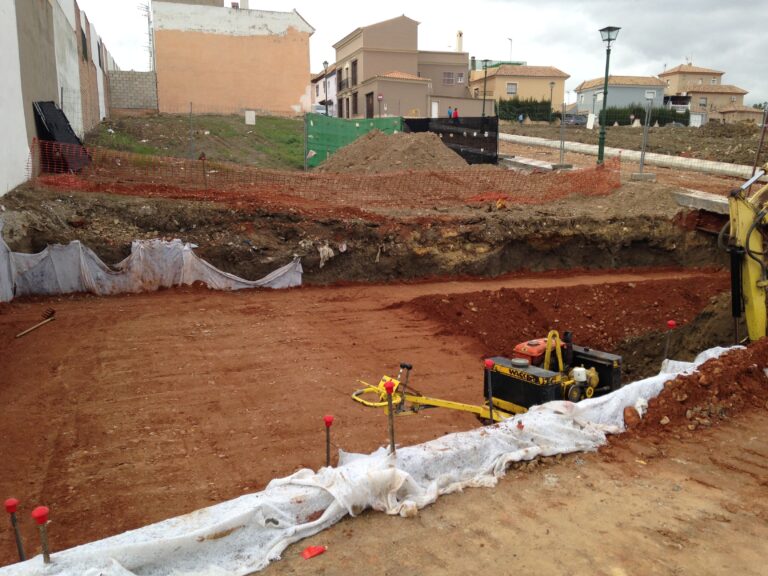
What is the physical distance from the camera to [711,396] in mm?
6398

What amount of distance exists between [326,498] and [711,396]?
4432 mm

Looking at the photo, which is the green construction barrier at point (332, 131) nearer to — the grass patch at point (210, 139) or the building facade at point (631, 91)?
the grass patch at point (210, 139)

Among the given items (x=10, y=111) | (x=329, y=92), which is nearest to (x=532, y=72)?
(x=329, y=92)

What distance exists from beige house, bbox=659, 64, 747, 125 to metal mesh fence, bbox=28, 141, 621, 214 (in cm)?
3756

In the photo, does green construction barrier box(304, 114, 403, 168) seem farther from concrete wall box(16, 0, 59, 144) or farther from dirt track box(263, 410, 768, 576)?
dirt track box(263, 410, 768, 576)

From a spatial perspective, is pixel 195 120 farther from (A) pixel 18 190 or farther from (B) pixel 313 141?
(A) pixel 18 190

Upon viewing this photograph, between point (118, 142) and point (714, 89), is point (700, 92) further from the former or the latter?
point (118, 142)

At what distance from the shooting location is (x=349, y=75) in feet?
165

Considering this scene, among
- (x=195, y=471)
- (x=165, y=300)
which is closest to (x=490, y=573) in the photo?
(x=195, y=471)

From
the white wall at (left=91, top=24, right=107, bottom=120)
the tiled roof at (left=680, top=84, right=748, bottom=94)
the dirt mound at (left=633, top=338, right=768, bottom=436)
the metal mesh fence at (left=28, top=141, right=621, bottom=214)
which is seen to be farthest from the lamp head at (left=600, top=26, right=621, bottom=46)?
the tiled roof at (left=680, top=84, right=748, bottom=94)

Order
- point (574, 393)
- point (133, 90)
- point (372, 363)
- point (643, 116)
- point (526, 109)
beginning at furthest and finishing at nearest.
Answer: point (526, 109) < point (643, 116) < point (133, 90) < point (372, 363) < point (574, 393)

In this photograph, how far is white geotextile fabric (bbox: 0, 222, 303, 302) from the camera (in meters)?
11.4

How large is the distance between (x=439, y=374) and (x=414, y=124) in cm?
2026

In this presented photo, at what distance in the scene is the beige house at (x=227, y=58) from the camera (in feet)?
122
